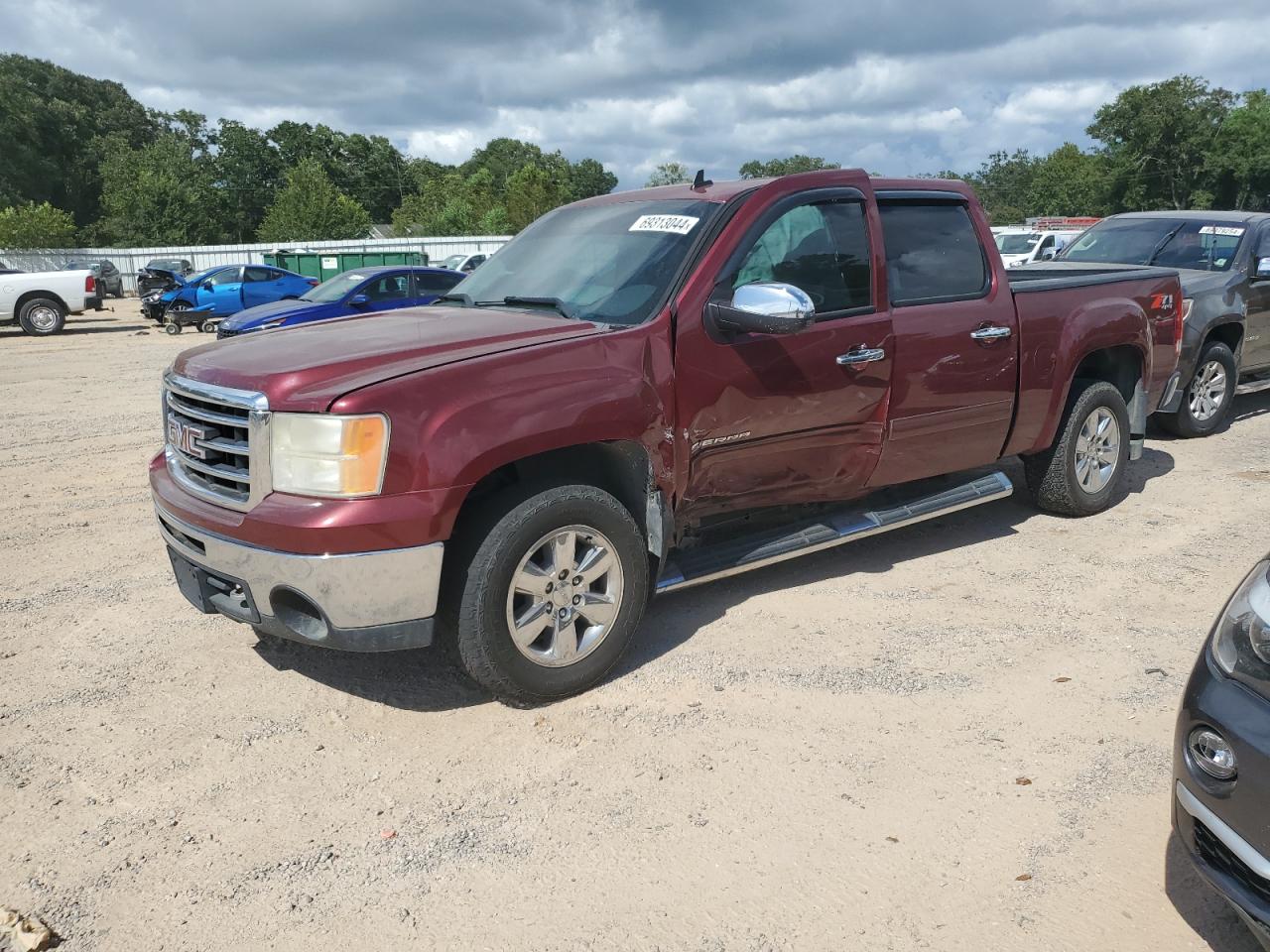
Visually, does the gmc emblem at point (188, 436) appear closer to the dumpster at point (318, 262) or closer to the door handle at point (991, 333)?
the door handle at point (991, 333)

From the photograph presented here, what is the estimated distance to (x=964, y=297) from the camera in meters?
5.00

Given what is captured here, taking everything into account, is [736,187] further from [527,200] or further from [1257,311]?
[527,200]

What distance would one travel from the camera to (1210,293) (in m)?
8.17

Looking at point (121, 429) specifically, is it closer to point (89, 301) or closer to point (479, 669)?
point (479, 669)

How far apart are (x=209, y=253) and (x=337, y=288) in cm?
3507

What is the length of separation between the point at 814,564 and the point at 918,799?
2.25 metres

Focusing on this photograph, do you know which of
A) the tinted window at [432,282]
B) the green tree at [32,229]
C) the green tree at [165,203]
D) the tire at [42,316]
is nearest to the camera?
the tinted window at [432,282]

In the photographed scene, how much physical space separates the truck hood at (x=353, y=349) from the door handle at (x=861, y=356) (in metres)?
1.23

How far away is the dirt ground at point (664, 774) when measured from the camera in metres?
2.61

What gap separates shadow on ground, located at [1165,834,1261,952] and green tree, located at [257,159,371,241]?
57.1m

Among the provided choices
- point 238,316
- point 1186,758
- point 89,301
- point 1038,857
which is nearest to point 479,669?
point 1038,857

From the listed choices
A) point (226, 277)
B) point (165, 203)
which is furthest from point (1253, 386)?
point (165, 203)

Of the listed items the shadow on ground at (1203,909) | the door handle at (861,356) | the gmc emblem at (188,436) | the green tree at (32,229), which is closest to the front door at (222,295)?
the gmc emblem at (188,436)

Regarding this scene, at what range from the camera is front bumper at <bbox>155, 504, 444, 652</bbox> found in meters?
3.20
